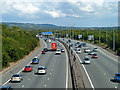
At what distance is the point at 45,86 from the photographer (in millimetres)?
29016

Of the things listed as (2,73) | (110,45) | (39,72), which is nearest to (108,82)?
(39,72)

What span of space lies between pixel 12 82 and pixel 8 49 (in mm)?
27390

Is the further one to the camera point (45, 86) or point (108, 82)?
point (108, 82)

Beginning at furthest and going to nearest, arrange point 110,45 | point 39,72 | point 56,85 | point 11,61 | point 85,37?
point 85,37, point 110,45, point 11,61, point 39,72, point 56,85

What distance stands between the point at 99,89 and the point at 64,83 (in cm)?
538

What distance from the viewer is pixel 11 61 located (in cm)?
5731

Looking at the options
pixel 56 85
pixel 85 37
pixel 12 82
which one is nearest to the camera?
pixel 56 85

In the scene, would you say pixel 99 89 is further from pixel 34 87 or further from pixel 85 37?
pixel 85 37

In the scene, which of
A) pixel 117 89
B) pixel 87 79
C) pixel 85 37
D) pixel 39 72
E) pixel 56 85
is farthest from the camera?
pixel 85 37

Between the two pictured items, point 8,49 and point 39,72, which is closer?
point 39,72

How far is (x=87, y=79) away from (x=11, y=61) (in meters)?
27.2

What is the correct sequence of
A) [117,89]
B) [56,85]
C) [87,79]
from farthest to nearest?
1. [87,79]
2. [56,85]
3. [117,89]

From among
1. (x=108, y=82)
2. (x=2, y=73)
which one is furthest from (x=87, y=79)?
(x=2, y=73)

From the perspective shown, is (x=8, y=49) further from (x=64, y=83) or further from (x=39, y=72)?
(x=64, y=83)
